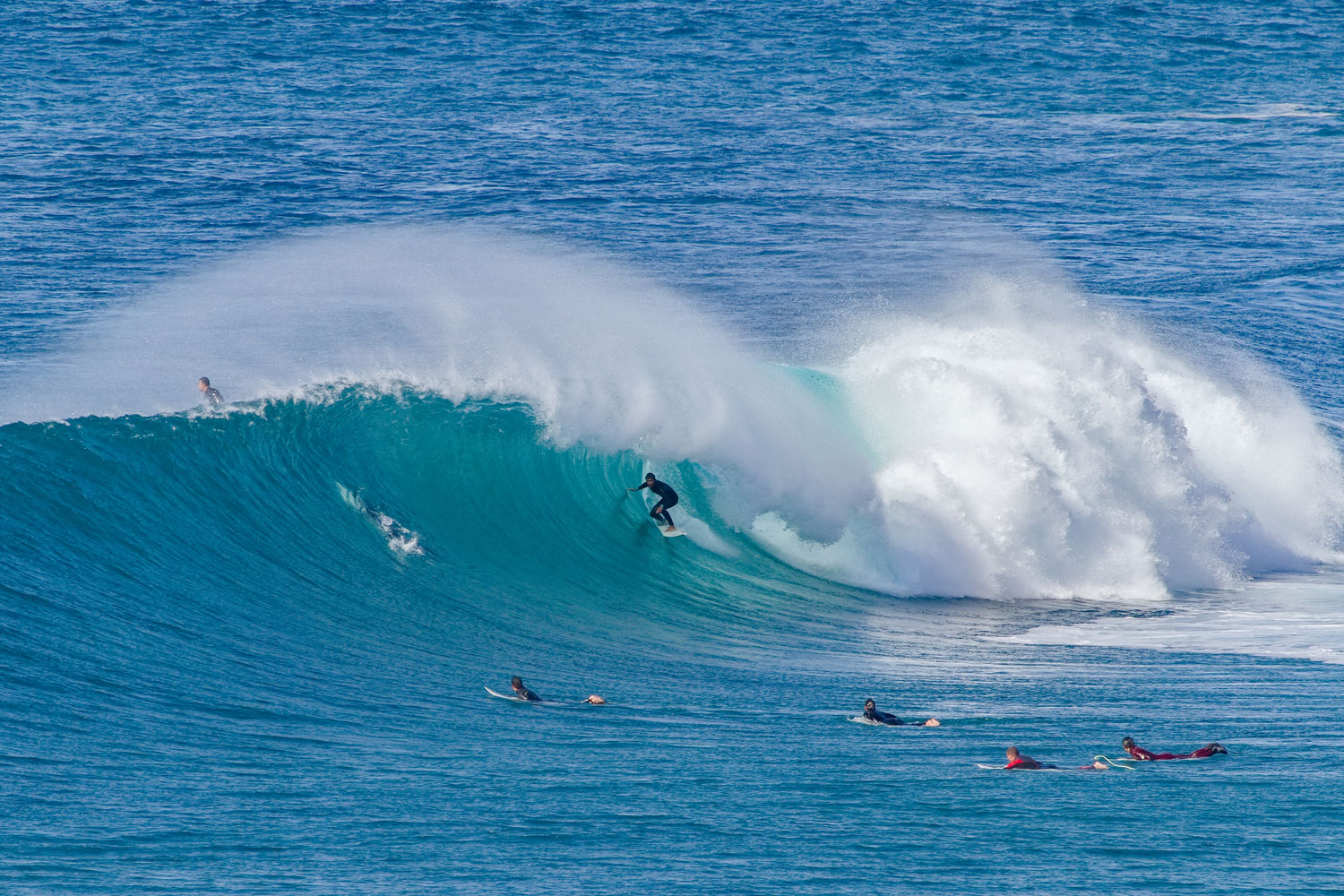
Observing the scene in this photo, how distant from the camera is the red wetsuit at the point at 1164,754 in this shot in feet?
38.0

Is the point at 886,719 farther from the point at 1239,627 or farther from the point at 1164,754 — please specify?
the point at 1239,627

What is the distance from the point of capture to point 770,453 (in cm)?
1986

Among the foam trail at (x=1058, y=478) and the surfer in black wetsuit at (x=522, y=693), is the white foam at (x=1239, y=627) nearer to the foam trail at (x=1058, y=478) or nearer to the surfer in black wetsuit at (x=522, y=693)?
the foam trail at (x=1058, y=478)

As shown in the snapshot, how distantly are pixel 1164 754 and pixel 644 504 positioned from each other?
863cm

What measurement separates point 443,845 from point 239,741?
2.42 m

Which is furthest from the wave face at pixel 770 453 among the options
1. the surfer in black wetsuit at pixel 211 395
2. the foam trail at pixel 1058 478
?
the surfer in black wetsuit at pixel 211 395

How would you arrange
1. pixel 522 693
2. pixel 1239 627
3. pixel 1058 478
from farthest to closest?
pixel 1058 478, pixel 1239 627, pixel 522 693

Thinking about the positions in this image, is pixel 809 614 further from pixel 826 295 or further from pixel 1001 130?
pixel 1001 130

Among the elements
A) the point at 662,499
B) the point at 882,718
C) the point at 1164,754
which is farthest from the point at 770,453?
the point at 1164,754

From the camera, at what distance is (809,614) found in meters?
17.1

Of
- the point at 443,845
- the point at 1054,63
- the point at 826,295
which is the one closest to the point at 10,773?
the point at 443,845

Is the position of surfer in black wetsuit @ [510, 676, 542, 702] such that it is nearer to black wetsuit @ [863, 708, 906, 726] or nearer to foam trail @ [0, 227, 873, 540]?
black wetsuit @ [863, 708, 906, 726]

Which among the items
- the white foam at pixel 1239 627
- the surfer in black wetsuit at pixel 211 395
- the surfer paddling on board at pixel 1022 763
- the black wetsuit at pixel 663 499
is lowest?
the white foam at pixel 1239 627

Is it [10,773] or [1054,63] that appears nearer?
[10,773]
